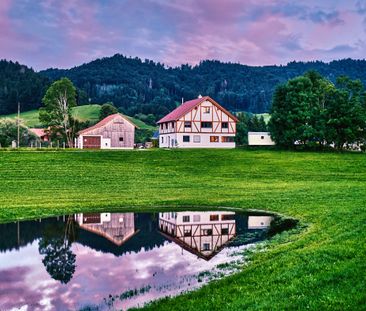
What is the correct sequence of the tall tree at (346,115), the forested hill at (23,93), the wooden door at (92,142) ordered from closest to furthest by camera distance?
1. the tall tree at (346,115)
2. the wooden door at (92,142)
3. the forested hill at (23,93)

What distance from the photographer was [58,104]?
310ft

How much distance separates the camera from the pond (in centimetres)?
1304

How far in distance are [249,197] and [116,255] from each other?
Result: 1699 cm

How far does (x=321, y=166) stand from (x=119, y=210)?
34.6 m

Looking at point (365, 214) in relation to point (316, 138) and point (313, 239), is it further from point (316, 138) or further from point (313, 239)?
point (316, 138)

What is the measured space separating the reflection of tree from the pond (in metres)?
0.03

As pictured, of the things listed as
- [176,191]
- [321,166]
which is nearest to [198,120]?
[321,166]

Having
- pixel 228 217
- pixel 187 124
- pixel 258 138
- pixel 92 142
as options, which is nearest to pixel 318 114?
pixel 258 138

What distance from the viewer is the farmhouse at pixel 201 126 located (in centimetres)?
8850

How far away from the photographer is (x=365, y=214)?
864 inches

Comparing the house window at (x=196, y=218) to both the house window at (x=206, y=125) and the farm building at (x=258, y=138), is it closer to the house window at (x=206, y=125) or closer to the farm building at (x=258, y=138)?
the house window at (x=206, y=125)

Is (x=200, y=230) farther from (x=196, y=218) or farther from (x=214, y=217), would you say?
(x=214, y=217)

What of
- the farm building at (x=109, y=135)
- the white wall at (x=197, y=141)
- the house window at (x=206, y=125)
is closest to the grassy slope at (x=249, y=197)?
the white wall at (x=197, y=141)

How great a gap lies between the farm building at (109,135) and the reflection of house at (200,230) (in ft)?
216
